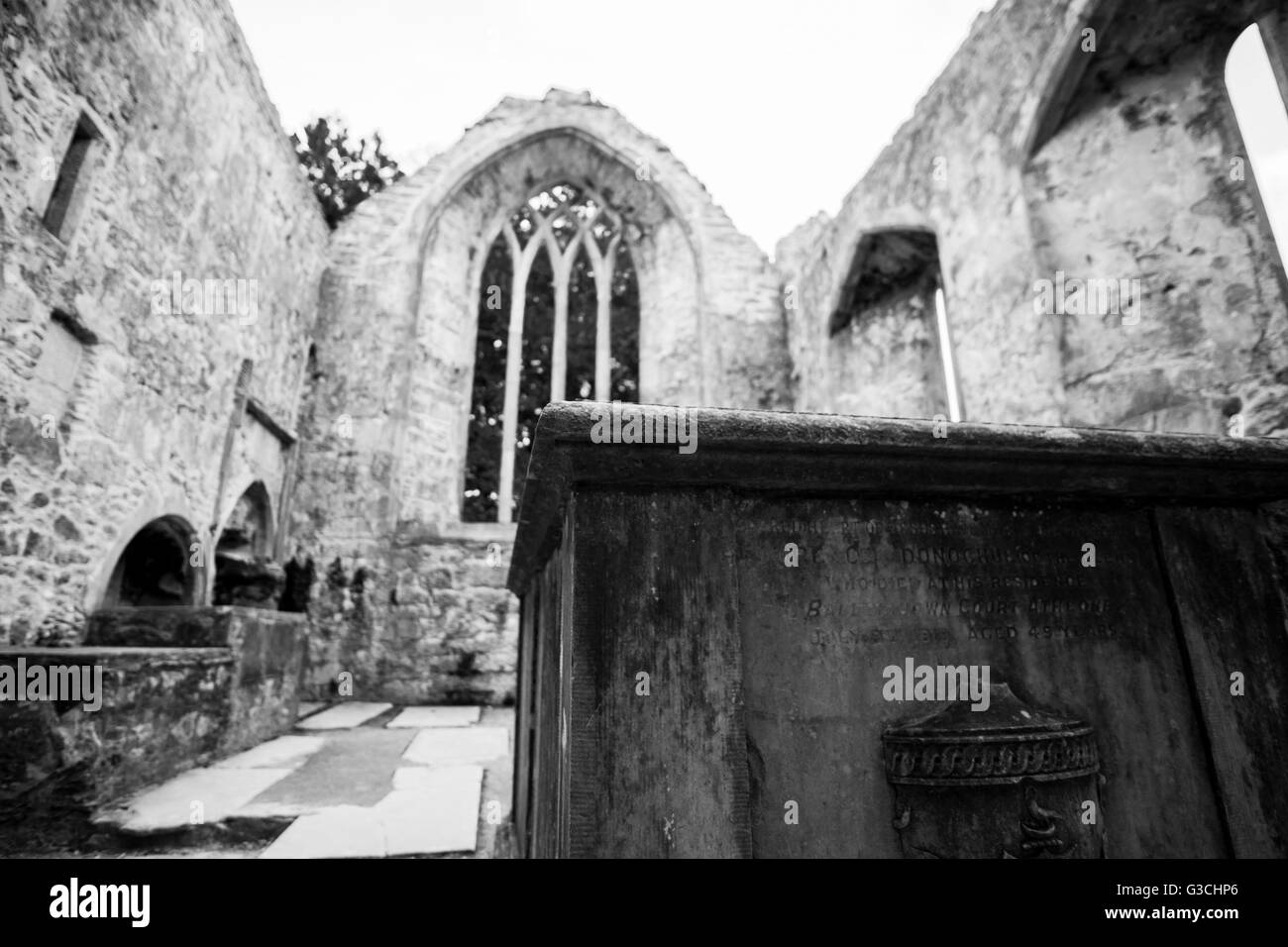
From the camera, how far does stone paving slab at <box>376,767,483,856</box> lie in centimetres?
211

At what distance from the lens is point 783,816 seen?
1.12 metres

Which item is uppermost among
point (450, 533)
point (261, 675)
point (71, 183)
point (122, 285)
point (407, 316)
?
point (407, 316)

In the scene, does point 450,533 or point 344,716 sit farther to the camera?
point 450,533

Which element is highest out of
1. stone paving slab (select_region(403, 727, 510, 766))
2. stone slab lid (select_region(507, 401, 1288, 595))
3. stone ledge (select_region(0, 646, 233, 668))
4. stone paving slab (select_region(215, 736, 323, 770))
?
stone slab lid (select_region(507, 401, 1288, 595))

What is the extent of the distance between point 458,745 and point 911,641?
3295 mm

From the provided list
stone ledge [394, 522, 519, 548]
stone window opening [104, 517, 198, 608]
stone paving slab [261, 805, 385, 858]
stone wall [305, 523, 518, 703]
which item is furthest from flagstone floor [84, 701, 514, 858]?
stone ledge [394, 522, 519, 548]

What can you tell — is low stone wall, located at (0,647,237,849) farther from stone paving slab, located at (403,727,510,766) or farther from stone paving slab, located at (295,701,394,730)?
stone paving slab, located at (295,701,394,730)

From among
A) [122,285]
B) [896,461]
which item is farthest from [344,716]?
[896,461]

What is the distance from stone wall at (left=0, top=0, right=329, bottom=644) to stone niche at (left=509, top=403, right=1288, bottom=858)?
3.54 metres

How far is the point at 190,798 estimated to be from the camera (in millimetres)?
2502

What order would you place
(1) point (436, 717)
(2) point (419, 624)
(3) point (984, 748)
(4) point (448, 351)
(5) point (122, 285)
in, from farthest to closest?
(4) point (448, 351) < (2) point (419, 624) < (1) point (436, 717) < (5) point (122, 285) < (3) point (984, 748)

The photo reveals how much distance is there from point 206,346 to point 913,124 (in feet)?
19.3

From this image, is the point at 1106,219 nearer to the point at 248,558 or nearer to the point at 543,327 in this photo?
the point at 248,558

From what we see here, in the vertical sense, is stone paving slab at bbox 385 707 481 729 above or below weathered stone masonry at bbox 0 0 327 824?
below
